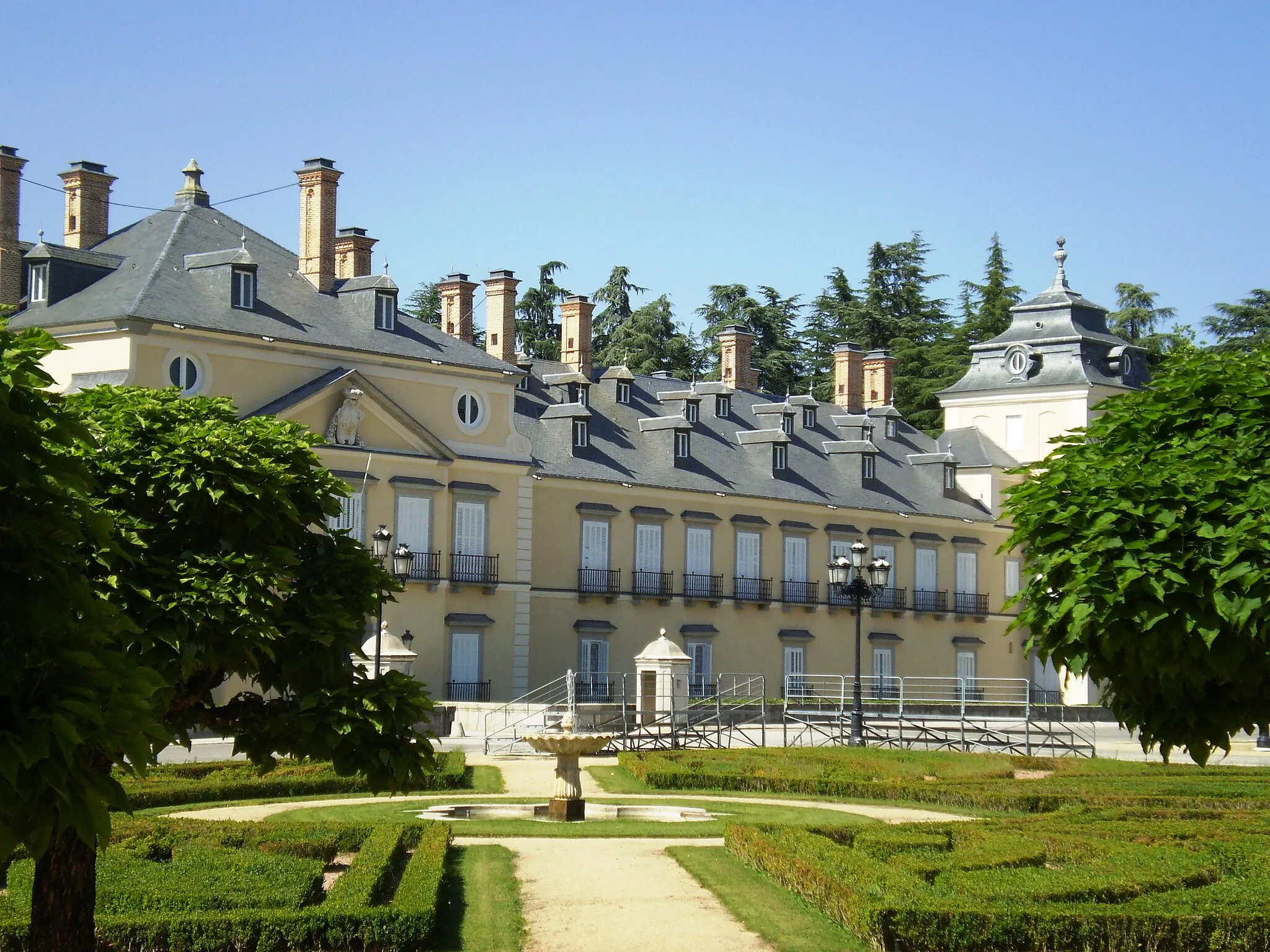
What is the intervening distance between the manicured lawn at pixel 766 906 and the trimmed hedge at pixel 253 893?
258 cm

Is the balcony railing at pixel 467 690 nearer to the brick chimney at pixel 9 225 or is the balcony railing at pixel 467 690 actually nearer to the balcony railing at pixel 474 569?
the balcony railing at pixel 474 569

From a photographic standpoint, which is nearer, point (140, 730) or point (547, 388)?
point (140, 730)

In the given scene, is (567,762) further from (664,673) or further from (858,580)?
(664,673)

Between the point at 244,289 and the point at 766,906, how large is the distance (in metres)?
26.4

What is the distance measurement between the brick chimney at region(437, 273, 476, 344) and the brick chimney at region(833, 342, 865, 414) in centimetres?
1706

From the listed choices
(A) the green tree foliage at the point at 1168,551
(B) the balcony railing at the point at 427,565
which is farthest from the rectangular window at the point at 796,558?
(A) the green tree foliage at the point at 1168,551

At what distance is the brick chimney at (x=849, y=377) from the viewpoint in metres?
61.6

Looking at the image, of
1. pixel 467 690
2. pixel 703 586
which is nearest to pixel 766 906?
pixel 467 690

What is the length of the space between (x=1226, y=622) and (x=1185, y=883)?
184 inches

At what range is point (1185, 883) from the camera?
1504cm

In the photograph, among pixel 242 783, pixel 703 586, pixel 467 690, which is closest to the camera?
pixel 242 783

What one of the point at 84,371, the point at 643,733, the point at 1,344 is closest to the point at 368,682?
the point at 1,344

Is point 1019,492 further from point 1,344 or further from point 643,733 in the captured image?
point 643,733

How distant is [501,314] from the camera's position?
48.3 metres
